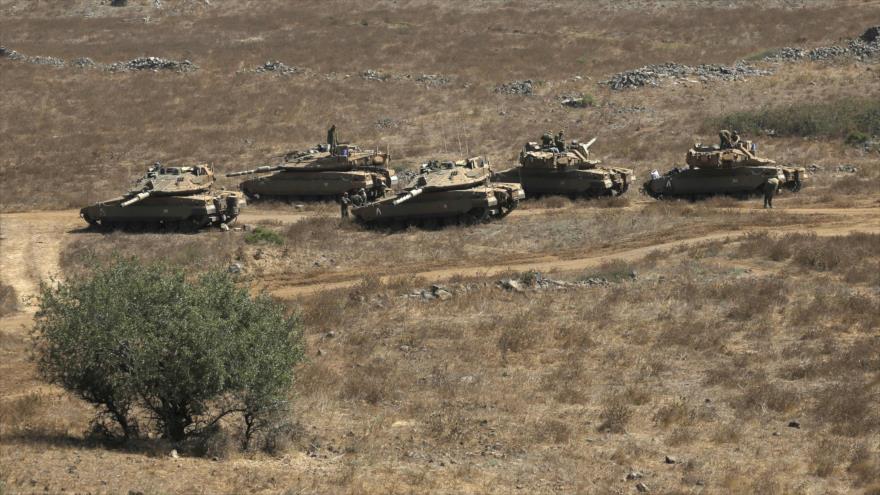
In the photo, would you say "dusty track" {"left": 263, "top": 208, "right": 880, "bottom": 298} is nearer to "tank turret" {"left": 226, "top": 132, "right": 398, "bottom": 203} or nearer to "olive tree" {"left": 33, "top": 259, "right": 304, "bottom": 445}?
"tank turret" {"left": 226, "top": 132, "right": 398, "bottom": 203}

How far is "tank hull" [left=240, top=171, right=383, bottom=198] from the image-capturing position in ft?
136

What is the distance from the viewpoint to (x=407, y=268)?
3144cm

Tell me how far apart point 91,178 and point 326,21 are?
123ft

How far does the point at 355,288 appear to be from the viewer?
92.0 feet

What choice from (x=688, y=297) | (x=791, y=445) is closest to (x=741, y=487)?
(x=791, y=445)

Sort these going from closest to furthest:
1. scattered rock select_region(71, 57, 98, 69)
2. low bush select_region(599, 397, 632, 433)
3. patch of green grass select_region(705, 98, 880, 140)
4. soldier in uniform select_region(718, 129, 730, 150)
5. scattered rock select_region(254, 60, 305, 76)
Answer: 1. low bush select_region(599, 397, 632, 433)
2. soldier in uniform select_region(718, 129, 730, 150)
3. patch of green grass select_region(705, 98, 880, 140)
4. scattered rock select_region(254, 60, 305, 76)
5. scattered rock select_region(71, 57, 98, 69)

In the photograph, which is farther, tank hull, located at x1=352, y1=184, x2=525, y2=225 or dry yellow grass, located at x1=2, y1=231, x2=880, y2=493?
tank hull, located at x1=352, y1=184, x2=525, y2=225

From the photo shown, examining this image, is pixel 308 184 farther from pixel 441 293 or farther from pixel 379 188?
pixel 441 293

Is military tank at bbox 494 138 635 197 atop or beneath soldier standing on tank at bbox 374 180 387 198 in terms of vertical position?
atop

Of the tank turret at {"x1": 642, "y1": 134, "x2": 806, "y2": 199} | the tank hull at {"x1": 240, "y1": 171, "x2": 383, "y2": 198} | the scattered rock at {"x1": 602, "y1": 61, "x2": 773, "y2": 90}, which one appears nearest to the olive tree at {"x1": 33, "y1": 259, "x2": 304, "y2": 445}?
the tank hull at {"x1": 240, "y1": 171, "x2": 383, "y2": 198}

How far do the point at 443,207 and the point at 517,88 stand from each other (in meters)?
25.7

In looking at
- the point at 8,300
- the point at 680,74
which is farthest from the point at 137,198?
the point at 680,74

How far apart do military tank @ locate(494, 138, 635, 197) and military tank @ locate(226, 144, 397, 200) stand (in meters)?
Result: 4.50

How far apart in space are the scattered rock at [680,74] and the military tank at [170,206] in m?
28.5
